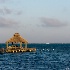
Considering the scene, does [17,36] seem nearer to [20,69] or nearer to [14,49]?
[14,49]

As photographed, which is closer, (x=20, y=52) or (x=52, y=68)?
(x=52, y=68)

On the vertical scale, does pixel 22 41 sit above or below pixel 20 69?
above

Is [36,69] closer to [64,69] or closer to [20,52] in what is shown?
[64,69]

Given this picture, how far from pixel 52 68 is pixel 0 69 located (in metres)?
11.4

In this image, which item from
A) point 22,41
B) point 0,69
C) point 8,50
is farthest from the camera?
point 8,50

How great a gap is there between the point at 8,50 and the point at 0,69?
54026 millimetres

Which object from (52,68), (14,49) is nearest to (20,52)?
(14,49)

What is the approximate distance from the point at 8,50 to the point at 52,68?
2094 inches

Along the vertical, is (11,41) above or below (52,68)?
above

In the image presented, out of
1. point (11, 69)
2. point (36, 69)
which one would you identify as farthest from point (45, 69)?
point (11, 69)

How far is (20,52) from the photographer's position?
12538 cm

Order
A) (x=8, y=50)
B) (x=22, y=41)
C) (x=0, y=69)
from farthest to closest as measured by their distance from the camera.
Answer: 1. (x=8, y=50)
2. (x=22, y=41)
3. (x=0, y=69)

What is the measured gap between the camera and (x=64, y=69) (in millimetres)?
68000

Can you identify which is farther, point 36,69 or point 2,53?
point 2,53
